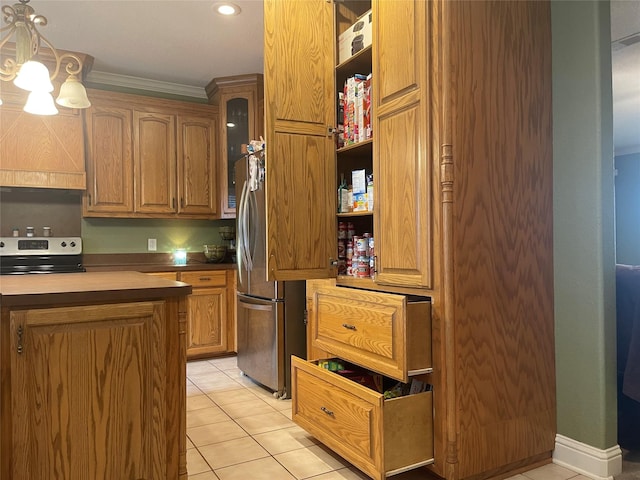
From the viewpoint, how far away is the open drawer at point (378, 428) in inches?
70.7

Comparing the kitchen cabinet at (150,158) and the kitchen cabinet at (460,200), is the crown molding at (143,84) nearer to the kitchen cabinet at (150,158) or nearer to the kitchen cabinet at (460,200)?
the kitchen cabinet at (150,158)

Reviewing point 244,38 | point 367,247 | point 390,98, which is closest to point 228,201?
point 244,38

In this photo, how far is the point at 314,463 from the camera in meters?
2.16

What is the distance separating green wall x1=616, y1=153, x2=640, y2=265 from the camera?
7.45 metres

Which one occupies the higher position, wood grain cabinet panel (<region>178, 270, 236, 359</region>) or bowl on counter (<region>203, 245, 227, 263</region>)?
bowl on counter (<region>203, 245, 227, 263</region>)

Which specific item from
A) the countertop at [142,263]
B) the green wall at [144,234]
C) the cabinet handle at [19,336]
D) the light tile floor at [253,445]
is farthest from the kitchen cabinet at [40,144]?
the cabinet handle at [19,336]

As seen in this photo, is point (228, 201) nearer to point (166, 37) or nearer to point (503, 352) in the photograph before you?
point (166, 37)

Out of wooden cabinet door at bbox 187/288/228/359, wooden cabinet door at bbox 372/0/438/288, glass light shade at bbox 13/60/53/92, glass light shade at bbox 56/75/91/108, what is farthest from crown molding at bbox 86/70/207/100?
wooden cabinet door at bbox 372/0/438/288

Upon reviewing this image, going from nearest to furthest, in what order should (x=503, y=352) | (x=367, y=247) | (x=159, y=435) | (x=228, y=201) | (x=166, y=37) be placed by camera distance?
(x=159, y=435) → (x=503, y=352) → (x=367, y=247) → (x=166, y=37) → (x=228, y=201)

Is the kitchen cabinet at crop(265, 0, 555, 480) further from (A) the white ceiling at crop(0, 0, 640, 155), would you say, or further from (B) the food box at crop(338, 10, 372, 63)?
(A) the white ceiling at crop(0, 0, 640, 155)

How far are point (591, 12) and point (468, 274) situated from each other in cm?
124

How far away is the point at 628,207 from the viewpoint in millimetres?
7617

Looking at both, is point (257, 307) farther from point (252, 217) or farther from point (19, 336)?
point (19, 336)

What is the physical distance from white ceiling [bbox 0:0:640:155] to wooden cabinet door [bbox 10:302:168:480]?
2.28m
